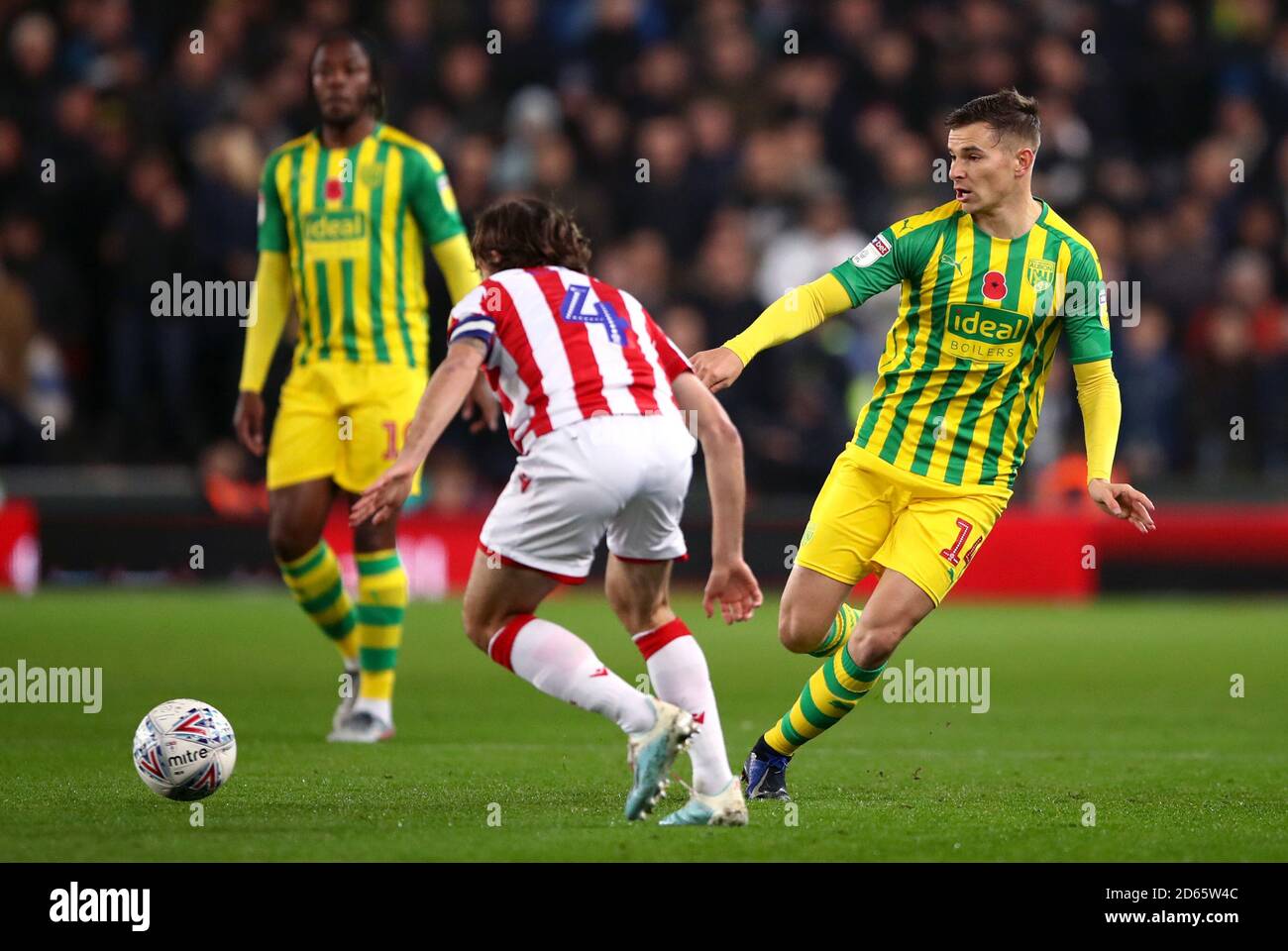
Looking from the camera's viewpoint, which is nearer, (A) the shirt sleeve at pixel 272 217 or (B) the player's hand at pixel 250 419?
(A) the shirt sleeve at pixel 272 217

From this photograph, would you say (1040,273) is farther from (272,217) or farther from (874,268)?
(272,217)

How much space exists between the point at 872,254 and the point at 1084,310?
0.73m

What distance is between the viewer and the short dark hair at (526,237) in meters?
5.90

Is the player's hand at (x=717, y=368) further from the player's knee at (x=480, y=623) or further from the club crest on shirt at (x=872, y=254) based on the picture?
the player's knee at (x=480, y=623)

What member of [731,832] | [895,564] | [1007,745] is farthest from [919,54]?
[731,832]

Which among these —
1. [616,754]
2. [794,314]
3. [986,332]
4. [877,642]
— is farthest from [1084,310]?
[616,754]

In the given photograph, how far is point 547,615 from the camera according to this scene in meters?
13.2

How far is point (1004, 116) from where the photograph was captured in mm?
6453

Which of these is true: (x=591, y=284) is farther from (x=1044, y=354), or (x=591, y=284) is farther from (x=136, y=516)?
(x=136, y=516)

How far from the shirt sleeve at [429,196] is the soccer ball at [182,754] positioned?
2.79 m

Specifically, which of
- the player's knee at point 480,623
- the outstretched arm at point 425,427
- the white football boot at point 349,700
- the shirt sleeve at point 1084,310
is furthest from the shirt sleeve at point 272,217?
the shirt sleeve at point 1084,310

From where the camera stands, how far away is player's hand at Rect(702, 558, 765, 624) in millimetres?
5445

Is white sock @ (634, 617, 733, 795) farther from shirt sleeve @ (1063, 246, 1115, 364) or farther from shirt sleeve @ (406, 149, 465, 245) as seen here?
shirt sleeve @ (406, 149, 465, 245)

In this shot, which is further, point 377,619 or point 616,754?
point 377,619
